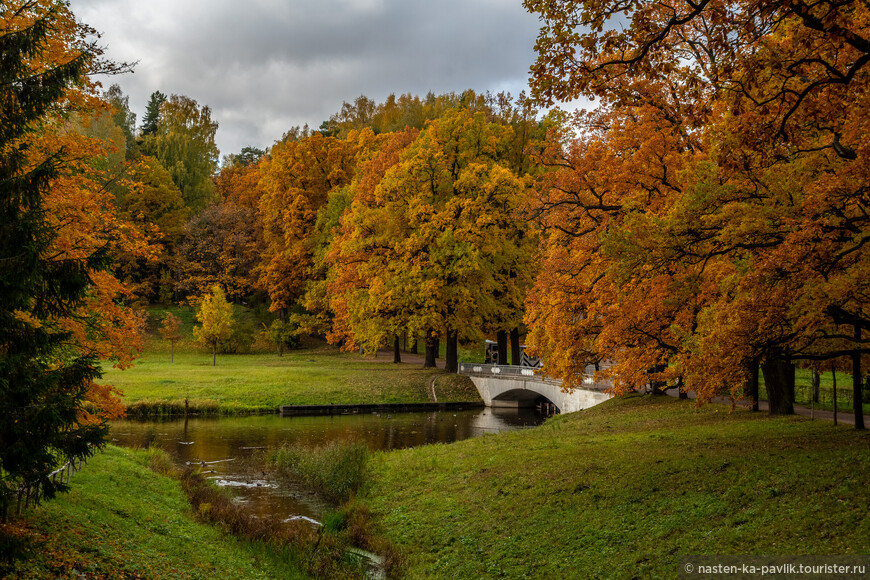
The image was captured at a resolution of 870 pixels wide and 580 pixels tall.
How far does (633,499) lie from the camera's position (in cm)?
1288

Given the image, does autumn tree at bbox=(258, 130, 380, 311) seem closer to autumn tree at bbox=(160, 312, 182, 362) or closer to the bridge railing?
autumn tree at bbox=(160, 312, 182, 362)

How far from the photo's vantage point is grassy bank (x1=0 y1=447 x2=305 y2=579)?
9406 millimetres

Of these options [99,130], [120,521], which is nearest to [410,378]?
[120,521]

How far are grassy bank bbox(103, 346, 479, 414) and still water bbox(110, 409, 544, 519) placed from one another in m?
2.04

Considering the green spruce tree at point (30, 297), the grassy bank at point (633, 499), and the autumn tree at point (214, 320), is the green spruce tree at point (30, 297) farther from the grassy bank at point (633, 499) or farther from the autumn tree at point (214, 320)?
the autumn tree at point (214, 320)

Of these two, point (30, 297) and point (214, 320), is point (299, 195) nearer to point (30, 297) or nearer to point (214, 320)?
point (214, 320)

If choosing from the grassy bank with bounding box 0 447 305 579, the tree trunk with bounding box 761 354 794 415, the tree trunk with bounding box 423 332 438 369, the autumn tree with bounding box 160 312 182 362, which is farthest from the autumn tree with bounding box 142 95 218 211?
the tree trunk with bounding box 761 354 794 415

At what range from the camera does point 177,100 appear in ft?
287

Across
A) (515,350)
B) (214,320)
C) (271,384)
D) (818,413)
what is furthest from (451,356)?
(818,413)

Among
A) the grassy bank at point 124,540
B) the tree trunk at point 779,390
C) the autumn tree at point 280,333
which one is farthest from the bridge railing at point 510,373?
the grassy bank at point 124,540

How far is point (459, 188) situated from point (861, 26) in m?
28.7

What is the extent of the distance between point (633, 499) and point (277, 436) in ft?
64.8

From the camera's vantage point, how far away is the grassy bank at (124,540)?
9.41m

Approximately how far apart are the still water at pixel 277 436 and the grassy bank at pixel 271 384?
6.68ft
